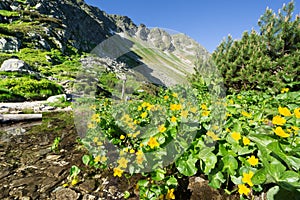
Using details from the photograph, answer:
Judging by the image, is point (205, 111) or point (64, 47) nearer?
point (205, 111)

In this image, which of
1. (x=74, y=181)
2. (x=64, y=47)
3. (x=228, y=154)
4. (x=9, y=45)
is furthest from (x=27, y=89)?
(x=64, y=47)

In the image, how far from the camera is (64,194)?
2.06 metres

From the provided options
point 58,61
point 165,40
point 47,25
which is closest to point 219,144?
point 165,40

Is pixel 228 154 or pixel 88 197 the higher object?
pixel 228 154

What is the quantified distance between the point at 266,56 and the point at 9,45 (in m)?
25.2

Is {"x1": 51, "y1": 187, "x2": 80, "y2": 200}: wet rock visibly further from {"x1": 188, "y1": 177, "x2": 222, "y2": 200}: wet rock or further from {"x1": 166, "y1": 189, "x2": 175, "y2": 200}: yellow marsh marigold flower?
{"x1": 188, "y1": 177, "x2": 222, "y2": 200}: wet rock

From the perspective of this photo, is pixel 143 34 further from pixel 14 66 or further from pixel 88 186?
pixel 14 66

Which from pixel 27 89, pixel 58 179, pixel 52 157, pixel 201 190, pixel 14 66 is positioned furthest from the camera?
pixel 14 66

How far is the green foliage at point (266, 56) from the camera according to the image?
7.00 metres

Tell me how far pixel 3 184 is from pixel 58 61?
2350 centimetres

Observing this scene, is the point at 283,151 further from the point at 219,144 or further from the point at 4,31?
the point at 4,31

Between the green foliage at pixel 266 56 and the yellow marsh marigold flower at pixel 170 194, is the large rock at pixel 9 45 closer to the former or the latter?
the green foliage at pixel 266 56

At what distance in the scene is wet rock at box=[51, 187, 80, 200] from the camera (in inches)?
79.0

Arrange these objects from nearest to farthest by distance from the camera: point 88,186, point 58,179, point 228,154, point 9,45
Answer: point 228,154
point 88,186
point 58,179
point 9,45
